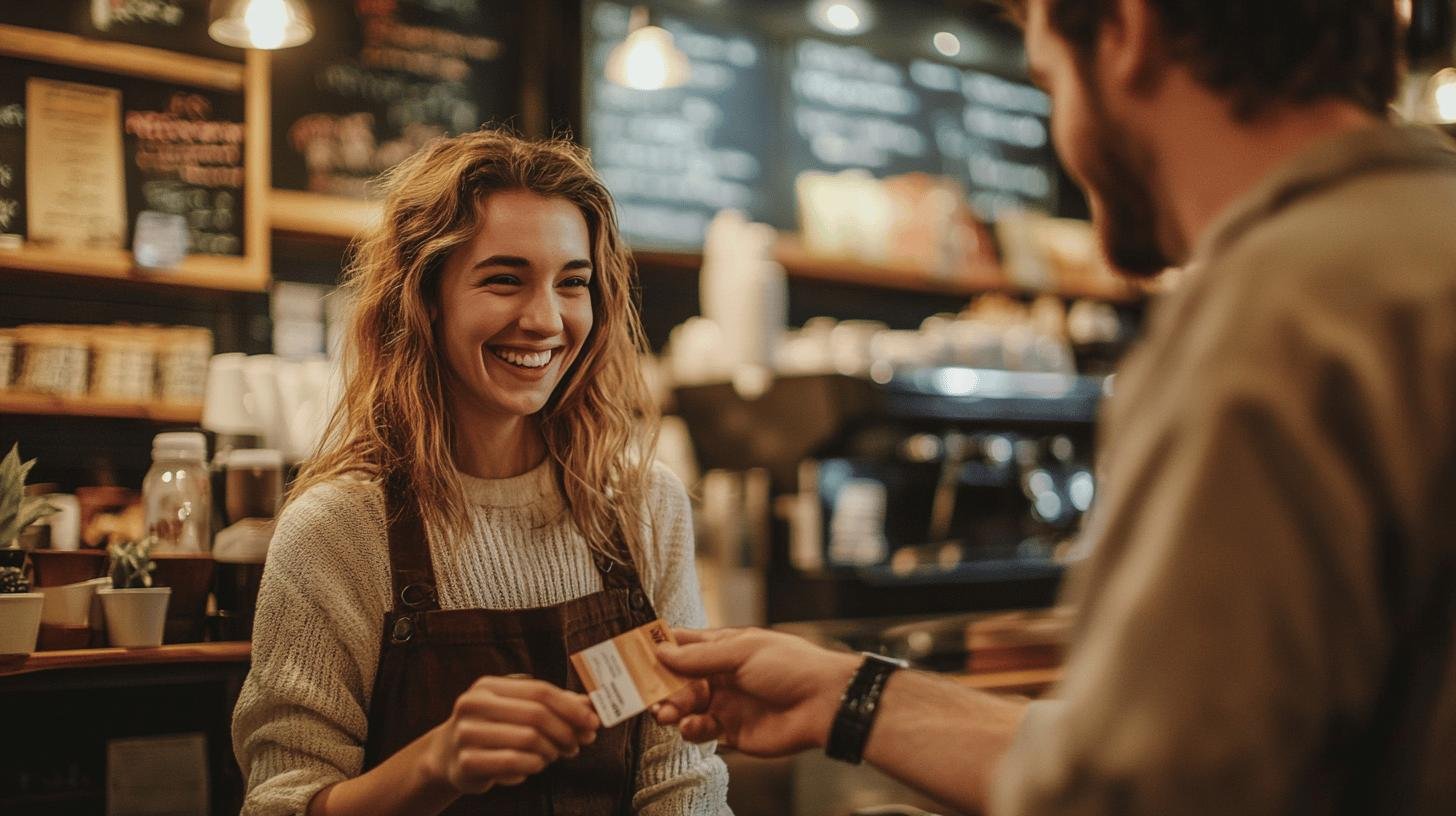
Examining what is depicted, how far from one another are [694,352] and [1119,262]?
10.5ft

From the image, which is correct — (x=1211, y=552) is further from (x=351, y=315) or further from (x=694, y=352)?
(x=694, y=352)

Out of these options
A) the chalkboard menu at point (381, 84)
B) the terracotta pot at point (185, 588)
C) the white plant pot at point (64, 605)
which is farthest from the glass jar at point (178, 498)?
the chalkboard menu at point (381, 84)

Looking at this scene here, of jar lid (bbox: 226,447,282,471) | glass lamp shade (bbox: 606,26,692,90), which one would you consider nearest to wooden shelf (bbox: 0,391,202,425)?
jar lid (bbox: 226,447,282,471)

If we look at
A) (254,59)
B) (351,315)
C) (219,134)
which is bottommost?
(351,315)

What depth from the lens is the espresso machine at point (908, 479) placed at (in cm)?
405

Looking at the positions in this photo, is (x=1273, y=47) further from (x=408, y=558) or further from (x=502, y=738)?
(x=408, y=558)

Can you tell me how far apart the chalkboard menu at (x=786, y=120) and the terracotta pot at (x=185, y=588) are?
8.12ft

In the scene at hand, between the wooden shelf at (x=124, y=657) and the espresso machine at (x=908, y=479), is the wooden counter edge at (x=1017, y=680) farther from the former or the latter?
the wooden shelf at (x=124, y=657)

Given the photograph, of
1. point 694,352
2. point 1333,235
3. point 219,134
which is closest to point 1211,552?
point 1333,235

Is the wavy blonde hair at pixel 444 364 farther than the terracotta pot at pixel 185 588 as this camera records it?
No

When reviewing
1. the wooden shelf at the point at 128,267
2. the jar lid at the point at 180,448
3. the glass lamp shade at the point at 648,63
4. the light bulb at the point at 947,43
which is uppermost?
the light bulb at the point at 947,43

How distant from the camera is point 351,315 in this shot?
1989 millimetres

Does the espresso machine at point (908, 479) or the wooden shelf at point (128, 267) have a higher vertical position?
the wooden shelf at point (128, 267)

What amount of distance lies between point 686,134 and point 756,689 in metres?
3.41
